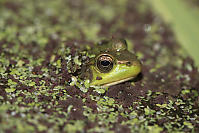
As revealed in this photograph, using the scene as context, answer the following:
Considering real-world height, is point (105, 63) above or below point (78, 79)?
above

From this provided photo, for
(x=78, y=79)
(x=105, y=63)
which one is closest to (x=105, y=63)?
(x=105, y=63)

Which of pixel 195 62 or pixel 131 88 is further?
pixel 195 62

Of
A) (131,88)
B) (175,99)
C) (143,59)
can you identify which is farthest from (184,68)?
(131,88)

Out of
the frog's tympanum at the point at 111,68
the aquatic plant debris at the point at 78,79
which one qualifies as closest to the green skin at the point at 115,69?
the frog's tympanum at the point at 111,68

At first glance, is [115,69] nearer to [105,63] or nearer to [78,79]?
[105,63]

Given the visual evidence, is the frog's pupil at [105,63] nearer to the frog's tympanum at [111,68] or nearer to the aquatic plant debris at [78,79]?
the frog's tympanum at [111,68]

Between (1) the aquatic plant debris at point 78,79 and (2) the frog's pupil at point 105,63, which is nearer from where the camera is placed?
(1) the aquatic plant debris at point 78,79

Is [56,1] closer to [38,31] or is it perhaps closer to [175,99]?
[38,31]
